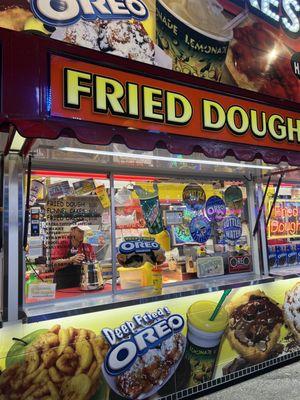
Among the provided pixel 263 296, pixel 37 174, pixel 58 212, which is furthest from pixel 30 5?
pixel 263 296

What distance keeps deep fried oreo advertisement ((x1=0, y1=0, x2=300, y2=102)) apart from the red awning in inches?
51.2

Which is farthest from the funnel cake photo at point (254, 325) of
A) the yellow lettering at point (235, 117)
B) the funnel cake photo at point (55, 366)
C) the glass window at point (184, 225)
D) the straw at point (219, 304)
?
the yellow lettering at point (235, 117)

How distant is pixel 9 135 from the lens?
2812 mm

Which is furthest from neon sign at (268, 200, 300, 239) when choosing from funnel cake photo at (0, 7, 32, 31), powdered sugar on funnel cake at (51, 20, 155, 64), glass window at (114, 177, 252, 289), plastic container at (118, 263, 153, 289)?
funnel cake photo at (0, 7, 32, 31)

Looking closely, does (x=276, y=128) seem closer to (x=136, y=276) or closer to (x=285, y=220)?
(x=136, y=276)

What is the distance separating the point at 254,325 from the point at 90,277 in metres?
2.29

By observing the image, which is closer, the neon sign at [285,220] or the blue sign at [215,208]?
the blue sign at [215,208]

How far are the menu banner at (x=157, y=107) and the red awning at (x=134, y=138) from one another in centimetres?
6

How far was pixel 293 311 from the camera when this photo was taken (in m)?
5.23

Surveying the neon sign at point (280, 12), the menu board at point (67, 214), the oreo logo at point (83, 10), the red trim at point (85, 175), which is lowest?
the menu board at point (67, 214)

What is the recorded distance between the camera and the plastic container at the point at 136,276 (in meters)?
4.31

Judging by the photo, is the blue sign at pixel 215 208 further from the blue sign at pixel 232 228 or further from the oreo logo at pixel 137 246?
the oreo logo at pixel 137 246

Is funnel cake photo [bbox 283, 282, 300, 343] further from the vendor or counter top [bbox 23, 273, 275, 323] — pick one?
the vendor

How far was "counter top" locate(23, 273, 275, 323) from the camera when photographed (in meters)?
3.42
